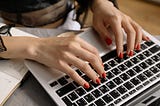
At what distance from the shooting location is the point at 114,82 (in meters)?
0.59

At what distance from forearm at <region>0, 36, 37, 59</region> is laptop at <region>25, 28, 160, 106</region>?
2cm

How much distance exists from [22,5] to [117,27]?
33 cm

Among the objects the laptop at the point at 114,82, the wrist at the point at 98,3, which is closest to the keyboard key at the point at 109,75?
the laptop at the point at 114,82

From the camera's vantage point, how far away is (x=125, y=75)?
60cm

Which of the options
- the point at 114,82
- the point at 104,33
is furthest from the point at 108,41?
the point at 114,82

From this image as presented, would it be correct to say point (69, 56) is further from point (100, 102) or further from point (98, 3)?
point (98, 3)

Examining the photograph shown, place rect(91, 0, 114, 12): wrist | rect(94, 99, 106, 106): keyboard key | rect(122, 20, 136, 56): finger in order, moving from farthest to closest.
Result: rect(91, 0, 114, 12): wrist < rect(122, 20, 136, 56): finger < rect(94, 99, 106, 106): keyboard key

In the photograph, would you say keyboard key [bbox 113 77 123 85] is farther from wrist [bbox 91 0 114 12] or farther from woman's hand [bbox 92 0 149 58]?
wrist [bbox 91 0 114 12]

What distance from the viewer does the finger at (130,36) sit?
0.65 m

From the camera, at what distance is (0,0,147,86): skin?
60 cm

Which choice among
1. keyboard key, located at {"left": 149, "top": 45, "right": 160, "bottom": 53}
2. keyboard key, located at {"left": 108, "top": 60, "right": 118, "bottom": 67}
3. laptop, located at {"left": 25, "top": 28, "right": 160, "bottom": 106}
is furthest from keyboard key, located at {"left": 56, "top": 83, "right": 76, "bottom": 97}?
keyboard key, located at {"left": 149, "top": 45, "right": 160, "bottom": 53}

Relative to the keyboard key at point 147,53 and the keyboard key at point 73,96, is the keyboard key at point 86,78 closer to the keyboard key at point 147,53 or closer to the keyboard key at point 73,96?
the keyboard key at point 73,96

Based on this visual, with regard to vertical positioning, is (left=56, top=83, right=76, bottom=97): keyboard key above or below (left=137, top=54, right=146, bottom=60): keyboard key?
below

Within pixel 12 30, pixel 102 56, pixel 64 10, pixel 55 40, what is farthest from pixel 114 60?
pixel 64 10
